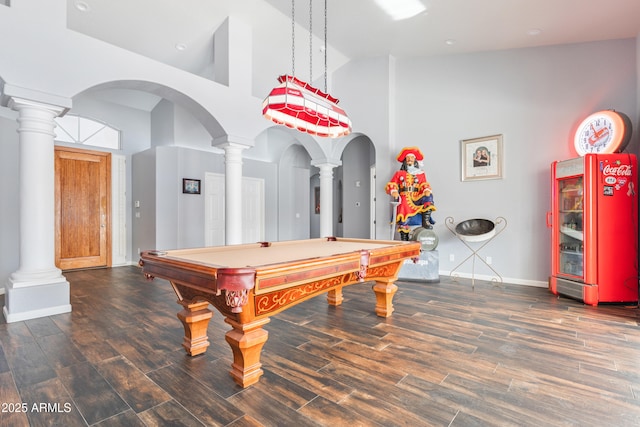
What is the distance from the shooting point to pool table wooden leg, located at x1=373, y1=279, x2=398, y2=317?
10.9ft

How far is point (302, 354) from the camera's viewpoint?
2.46 meters

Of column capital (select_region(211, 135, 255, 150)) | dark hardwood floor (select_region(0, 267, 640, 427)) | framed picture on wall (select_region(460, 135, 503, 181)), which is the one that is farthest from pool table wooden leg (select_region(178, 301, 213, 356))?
framed picture on wall (select_region(460, 135, 503, 181))

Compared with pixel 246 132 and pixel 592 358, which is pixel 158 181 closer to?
pixel 246 132

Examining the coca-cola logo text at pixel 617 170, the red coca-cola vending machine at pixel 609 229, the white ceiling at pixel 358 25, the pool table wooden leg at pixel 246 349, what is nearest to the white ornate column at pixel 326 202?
the white ceiling at pixel 358 25

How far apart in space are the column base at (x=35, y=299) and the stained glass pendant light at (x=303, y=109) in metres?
2.91

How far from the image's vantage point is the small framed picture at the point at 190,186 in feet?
21.8

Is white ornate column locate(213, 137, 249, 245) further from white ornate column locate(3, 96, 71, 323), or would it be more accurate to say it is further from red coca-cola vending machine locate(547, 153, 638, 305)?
red coca-cola vending machine locate(547, 153, 638, 305)

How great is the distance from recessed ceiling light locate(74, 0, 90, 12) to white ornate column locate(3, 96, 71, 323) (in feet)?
5.40

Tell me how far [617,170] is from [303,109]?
380 cm

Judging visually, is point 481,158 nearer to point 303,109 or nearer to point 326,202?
point 326,202

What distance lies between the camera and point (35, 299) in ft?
10.9

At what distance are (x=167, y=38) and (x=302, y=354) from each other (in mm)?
4911

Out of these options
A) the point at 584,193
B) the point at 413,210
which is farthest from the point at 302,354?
the point at 584,193

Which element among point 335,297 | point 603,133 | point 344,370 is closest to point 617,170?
point 603,133
